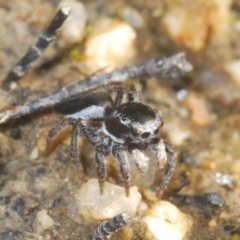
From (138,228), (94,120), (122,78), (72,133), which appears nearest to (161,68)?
(122,78)

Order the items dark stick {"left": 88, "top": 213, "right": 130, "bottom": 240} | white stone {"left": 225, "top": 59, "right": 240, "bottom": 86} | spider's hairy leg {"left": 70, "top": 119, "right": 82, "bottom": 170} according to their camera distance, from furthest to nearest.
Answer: white stone {"left": 225, "top": 59, "right": 240, "bottom": 86} < spider's hairy leg {"left": 70, "top": 119, "right": 82, "bottom": 170} < dark stick {"left": 88, "top": 213, "right": 130, "bottom": 240}

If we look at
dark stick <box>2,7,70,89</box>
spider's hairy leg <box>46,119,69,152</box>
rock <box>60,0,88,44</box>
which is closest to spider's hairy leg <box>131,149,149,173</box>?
spider's hairy leg <box>46,119,69,152</box>

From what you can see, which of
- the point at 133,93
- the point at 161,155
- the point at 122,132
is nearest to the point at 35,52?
the point at 133,93

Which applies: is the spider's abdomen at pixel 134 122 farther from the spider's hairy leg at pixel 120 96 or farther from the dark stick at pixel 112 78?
the dark stick at pixel 112 78

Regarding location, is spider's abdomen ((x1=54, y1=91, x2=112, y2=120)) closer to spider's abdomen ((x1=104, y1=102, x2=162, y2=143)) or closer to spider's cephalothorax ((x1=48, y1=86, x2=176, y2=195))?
spider's cephalothorax ((x1=48, y1=86, x2=176, y2=195))

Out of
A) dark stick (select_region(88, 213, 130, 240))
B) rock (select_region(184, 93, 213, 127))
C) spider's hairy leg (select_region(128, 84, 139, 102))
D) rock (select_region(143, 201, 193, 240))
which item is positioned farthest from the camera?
rock (select_region(184, 93, 213, 127))

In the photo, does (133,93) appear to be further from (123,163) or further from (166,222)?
(166,222)

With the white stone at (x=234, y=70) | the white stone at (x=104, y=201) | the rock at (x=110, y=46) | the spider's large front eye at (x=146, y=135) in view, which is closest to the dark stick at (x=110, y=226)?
the white stone at (x=104, y=201)
